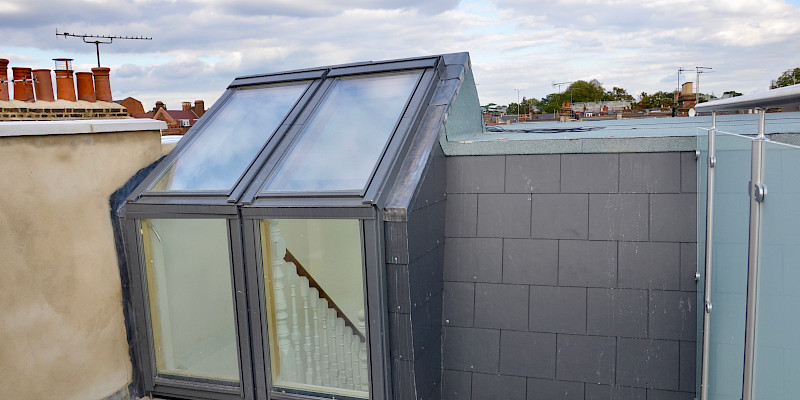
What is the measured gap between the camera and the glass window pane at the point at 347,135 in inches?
123

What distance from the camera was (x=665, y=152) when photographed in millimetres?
3027

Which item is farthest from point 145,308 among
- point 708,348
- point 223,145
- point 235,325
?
point 708,348

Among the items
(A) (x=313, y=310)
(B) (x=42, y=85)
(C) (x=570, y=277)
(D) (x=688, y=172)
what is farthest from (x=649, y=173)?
(B) (x=42, y=85)

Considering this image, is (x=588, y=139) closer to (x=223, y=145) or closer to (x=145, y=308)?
(x=223, y=145)

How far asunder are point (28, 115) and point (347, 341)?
7.94 ft

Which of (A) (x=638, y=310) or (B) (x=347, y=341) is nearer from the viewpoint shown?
(A) (x=638, y=310)

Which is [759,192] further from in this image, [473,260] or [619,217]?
[473,260]

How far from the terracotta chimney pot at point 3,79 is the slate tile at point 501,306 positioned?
3.14 meters

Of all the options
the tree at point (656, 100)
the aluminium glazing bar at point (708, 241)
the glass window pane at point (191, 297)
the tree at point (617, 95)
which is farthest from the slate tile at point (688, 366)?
the tree at point (617, 95)

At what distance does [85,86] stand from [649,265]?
12.4 feet

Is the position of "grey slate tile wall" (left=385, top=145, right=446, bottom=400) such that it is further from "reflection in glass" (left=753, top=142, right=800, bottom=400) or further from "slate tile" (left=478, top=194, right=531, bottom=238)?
"reflection in glass" (left=753, top=142, right=800, bottom=400)

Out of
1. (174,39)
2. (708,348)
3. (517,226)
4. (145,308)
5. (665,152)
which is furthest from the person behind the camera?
(174,39)

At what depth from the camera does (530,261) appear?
3250 mm

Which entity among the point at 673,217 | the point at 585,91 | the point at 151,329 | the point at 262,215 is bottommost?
the point at 151,329
